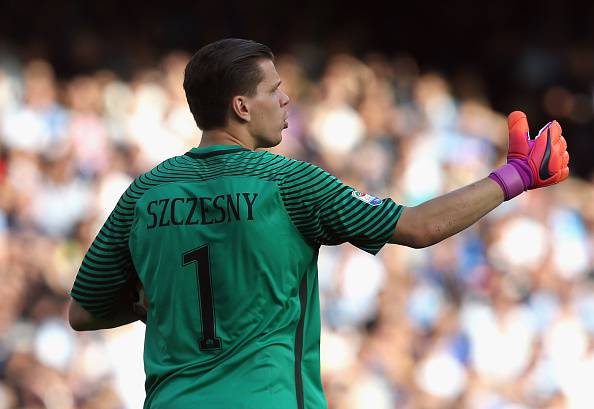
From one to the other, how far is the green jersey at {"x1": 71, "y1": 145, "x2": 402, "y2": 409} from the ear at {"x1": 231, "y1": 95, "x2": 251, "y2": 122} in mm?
102

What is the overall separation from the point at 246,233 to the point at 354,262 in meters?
6.77

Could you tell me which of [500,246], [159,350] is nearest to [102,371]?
[500,246]

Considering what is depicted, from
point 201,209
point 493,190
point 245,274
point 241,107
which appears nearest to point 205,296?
point 245,274

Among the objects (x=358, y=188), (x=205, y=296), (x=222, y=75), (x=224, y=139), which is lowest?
(x=205, y=296)

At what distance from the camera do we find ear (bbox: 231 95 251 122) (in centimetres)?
311

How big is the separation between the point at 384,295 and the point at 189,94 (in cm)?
673

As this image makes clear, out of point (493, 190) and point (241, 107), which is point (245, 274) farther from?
point (493, 190)

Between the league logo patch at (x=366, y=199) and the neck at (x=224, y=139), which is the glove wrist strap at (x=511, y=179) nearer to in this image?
the league logo patch at (x=366, y=199)

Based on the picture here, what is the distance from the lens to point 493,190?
3033 mm

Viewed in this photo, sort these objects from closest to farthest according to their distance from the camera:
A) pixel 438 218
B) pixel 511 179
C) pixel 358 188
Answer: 1. pixel 438 218
2. pixel 511 179
3. pixel 358 188

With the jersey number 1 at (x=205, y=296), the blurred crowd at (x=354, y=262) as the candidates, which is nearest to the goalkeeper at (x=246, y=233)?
the jersey number 1 at (x=205, y=296)

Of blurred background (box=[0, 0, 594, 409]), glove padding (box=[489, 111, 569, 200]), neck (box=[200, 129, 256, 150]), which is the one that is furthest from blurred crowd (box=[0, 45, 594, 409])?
glove padding (box=[489, 111, 569, 200])

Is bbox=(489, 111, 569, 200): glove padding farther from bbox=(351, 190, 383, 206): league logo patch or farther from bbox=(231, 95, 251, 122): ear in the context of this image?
bbox=(231, 95, 251, 122): ear

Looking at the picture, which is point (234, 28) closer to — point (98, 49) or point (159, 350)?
point (98, 49)
